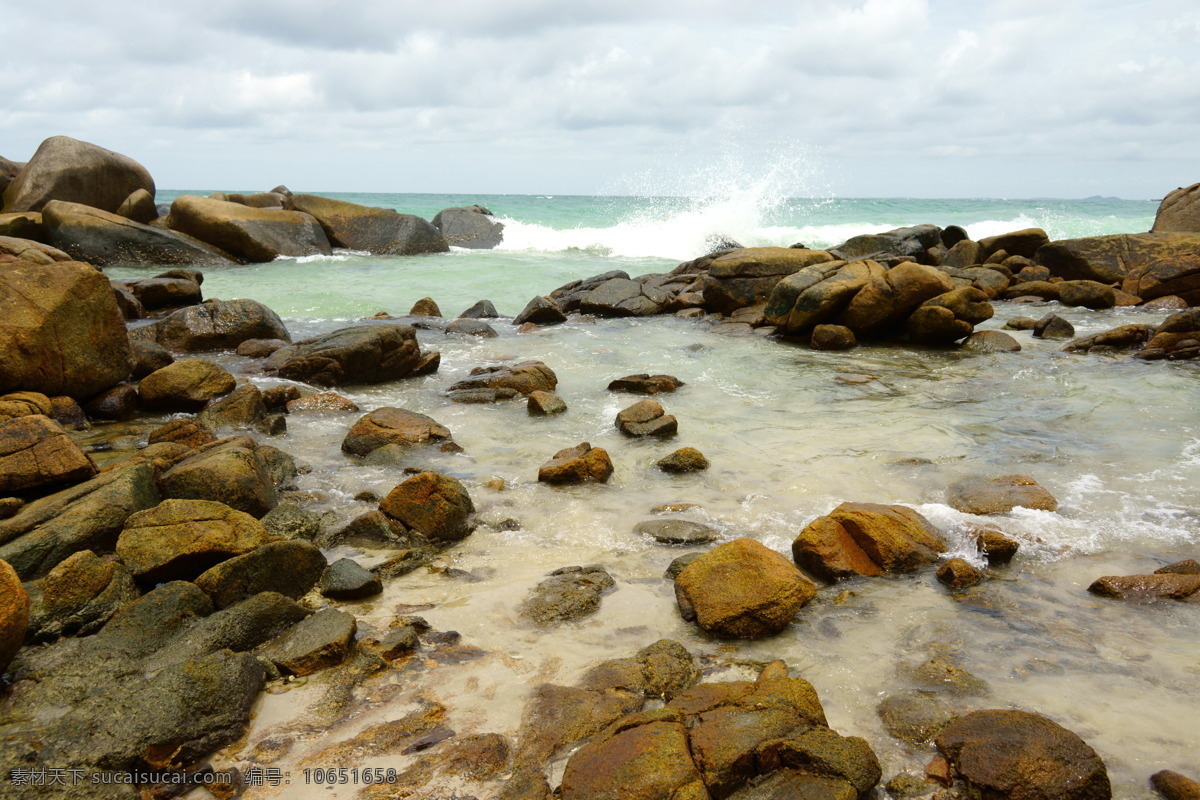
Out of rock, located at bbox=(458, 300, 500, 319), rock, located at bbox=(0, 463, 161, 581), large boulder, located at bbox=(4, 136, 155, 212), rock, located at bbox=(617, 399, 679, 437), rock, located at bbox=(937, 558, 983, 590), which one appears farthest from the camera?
large boulder, located at bbox=(4, 136, 155, 212)

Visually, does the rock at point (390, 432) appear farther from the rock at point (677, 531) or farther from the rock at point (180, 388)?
the rock at point (677, 531)

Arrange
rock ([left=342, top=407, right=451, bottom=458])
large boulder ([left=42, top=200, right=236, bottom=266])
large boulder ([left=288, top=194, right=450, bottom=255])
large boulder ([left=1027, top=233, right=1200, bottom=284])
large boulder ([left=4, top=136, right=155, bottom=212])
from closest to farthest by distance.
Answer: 1. rock ([left=342, top=407, right=451, bottom=458])
2. large boulder ([left=1027, top=233, right=1200, bottom=284])
3. large boulder ([left=42, top=200, right=236, bottom=266])
4. large boulder ([left=4, top=136, right=155, bottom=212])
5. large boulder ([left=288, top=194, right=450, bottom=255])

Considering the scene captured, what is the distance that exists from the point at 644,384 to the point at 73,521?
5411 millimetres

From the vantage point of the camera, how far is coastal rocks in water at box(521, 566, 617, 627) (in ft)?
11.9

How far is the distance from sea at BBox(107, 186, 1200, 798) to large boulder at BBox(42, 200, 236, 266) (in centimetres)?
836

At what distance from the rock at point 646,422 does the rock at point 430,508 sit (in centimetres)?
222

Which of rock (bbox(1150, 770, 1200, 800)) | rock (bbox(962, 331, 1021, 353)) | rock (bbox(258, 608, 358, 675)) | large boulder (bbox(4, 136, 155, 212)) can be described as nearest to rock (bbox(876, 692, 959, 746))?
rock (bbox(1150, 770, 1200, 800))

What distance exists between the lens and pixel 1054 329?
445 inches

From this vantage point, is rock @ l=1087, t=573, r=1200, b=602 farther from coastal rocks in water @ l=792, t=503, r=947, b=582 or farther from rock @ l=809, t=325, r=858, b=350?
rock @ l=809, t=325, r=858, b=350

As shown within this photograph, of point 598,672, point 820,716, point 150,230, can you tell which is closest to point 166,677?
point 598,672

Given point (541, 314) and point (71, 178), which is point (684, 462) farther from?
point (71, 178)

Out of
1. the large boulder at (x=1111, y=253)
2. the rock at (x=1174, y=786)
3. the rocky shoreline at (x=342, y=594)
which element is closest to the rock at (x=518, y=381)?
the rocky shoreline at (x=342, y=594)

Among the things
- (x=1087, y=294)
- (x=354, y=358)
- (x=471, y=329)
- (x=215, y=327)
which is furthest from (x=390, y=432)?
(x=1087, y=294)

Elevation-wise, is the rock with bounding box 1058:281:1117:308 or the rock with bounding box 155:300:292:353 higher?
the rock with bounding box 1058:281:1117:308
